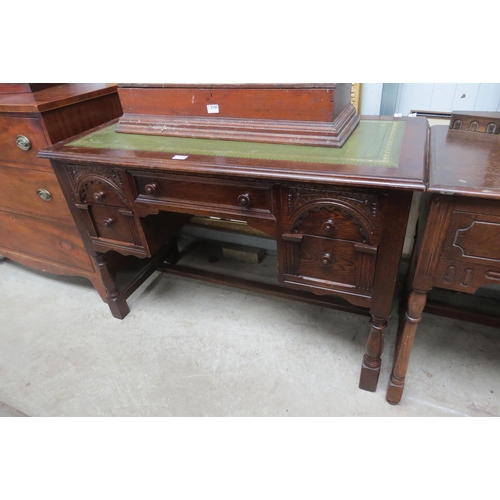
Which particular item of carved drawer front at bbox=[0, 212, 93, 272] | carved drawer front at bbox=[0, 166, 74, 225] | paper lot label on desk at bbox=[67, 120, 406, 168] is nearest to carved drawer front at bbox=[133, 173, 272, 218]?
paper lot label on desk at bbox=[67, 120, 406, 168]

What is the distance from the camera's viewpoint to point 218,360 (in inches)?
72.6

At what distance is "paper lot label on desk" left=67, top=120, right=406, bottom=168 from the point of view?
123 centimetres

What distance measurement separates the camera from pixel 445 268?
1166 mm

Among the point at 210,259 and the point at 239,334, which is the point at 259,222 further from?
the point at 210,259

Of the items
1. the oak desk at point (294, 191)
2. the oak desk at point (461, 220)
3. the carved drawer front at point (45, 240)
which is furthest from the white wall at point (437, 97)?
the carved drawer front at point (45, 240)

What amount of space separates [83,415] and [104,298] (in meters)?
0.70

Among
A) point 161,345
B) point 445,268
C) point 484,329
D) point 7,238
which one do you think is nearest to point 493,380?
point 484,329

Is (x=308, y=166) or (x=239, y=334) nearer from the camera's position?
(x=308, y=166)

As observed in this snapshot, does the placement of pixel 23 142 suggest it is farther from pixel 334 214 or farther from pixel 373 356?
pixel 373 356

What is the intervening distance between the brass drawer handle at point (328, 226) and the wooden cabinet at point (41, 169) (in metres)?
1.28

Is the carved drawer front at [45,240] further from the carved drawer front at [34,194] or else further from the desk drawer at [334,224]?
the desk drawer at [334,224]

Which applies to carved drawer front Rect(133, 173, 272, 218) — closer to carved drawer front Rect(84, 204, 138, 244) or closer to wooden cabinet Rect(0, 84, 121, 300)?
carved drawer front Rect(84, 204, 138, 244)

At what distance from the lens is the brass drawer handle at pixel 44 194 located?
1860 millimetres

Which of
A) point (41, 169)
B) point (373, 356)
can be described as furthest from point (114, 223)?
point (373, 356)
